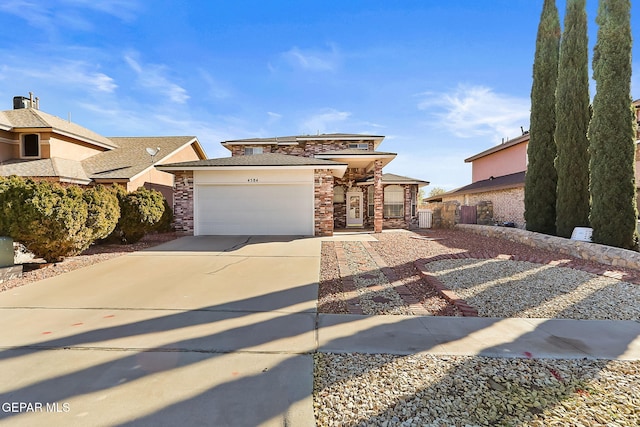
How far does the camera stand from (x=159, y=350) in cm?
316

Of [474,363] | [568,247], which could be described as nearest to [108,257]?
[474,363]

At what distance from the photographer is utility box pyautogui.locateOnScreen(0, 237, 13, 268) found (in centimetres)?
609

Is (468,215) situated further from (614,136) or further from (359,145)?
(614,136)

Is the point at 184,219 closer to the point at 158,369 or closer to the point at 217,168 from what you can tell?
the point at 217,168

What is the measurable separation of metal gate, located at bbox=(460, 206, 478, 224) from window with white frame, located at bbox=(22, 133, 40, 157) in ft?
80.4

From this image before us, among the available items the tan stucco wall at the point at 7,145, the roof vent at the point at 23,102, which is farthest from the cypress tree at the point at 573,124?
the roof vent at the point at 23,102

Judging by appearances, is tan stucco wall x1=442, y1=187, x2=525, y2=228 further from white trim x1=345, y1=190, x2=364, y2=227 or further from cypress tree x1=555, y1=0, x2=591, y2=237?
white trim x1=345, y1=190, x2=364, y2=227

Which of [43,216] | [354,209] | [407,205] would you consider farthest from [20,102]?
[407,205]

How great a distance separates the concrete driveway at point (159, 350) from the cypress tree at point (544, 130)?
35.9ft

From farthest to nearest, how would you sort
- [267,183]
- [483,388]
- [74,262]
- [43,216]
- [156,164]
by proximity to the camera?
1. [156,164]
2. [267,183]
3. [74,262]
4. [43,216]
5. [483,388]

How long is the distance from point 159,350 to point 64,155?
19.0m

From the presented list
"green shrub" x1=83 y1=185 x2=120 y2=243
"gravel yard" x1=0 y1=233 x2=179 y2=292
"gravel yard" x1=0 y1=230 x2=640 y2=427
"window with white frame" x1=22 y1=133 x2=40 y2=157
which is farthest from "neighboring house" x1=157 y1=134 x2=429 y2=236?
"window with white frame" x1=22 y1=133 x2=40 y2=157

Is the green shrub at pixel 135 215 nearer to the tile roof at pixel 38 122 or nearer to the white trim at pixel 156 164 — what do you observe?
the white trim at pixel 156 164

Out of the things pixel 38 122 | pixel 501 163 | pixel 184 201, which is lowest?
pixel 184 201
